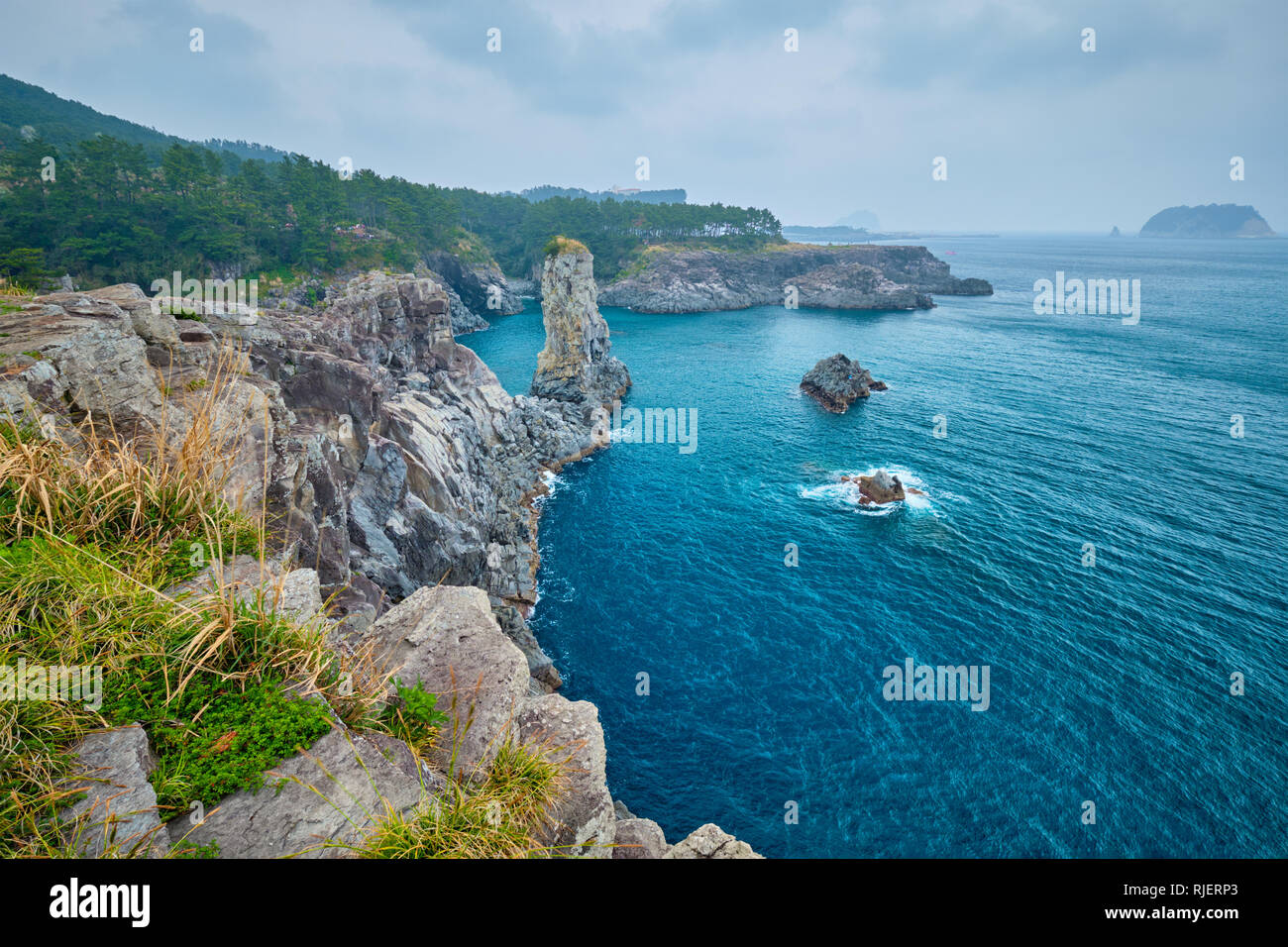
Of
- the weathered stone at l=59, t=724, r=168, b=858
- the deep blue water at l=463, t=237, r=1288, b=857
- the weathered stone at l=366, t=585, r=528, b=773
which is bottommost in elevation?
the deep blue water at l=463, t=237, r=1288, b=857

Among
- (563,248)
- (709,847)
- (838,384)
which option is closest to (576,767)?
(709,847)

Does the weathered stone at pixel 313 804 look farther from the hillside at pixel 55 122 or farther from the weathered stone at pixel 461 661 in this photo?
the hillside at pixel 55 122

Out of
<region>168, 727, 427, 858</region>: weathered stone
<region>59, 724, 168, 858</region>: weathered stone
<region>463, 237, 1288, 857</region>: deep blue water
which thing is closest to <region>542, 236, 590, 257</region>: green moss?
<region>463, 237, 1288, 857</region>: deep blue water

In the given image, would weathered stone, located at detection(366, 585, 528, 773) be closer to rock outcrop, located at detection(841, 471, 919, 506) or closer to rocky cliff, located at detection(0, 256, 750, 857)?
rocky cliff, located at detection(0, 256, 750, 857)

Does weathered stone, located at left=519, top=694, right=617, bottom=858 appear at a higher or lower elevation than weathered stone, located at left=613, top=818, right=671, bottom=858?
higher

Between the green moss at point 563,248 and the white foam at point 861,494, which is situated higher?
the green moss at point 563,248

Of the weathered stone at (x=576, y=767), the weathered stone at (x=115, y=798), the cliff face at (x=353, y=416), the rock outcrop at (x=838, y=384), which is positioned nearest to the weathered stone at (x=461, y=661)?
the weathered stone at (x=576, y=767)

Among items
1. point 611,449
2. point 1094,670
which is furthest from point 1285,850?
point 611,449
